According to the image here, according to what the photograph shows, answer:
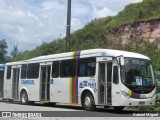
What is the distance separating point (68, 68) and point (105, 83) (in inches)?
133

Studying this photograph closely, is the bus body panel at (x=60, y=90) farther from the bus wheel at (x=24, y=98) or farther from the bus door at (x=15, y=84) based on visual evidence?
the bus door at (x=15, y=84)

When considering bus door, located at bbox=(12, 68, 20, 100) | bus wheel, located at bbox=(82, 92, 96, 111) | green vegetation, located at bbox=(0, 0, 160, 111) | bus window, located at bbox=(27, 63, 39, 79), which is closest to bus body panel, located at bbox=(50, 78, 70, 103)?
bus wheel, located at bbox=(82, 92, 96, 111)

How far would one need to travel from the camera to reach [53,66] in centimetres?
2414

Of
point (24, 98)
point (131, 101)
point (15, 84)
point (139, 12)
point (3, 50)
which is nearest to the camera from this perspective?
point (131, 101)

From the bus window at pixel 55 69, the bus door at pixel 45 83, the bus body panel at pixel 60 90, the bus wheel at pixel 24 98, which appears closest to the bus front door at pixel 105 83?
the bus body panel at pixel 60 90

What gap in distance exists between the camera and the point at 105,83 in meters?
20.0

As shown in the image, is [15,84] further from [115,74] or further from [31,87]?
[115,74]

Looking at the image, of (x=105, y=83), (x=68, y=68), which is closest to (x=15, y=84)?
(x=68, y=68)

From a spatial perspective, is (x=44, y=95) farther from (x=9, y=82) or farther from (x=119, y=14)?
(x=119, y=14)

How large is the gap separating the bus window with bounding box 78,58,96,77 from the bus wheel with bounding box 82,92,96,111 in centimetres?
105

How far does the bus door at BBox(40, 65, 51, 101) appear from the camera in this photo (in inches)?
979

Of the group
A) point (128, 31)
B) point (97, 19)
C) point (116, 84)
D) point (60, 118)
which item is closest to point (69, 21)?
point (128, 31)

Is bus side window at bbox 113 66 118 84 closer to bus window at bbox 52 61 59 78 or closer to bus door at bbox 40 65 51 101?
bus window at bbox 52 61 59 78

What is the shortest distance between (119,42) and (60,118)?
1983 centimetres
